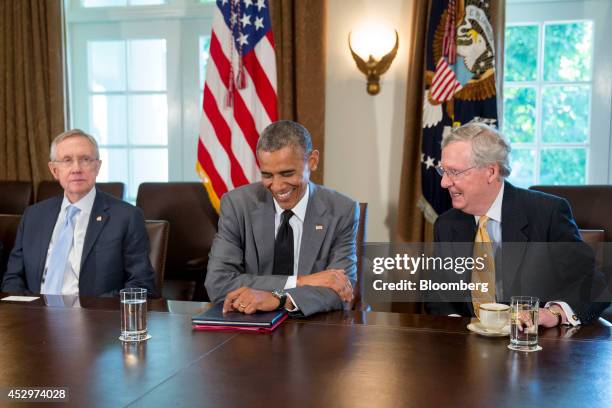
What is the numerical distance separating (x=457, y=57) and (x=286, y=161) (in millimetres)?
1906

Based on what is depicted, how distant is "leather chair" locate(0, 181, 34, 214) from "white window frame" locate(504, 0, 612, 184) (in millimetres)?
3415

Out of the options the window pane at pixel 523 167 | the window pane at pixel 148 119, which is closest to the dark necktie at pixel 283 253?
the window pane at pixel 523 167

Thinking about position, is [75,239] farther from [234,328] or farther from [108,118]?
[108,118]

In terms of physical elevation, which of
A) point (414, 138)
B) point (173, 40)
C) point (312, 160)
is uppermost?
point (173, 40)

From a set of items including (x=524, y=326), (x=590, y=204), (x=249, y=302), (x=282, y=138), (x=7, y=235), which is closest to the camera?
(x=524, y=326)

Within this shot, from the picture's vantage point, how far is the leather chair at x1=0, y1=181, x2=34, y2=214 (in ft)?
14.9

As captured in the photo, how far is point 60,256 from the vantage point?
2.69 metres

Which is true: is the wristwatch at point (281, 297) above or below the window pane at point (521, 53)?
below

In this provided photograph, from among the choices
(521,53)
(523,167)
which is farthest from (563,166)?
(521,53)

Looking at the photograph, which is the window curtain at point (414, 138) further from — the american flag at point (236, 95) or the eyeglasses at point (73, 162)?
the eyeglasses at point (73, 162)

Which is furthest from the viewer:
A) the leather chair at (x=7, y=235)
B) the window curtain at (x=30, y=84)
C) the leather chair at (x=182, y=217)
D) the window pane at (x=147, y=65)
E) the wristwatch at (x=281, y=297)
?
the window pane at (x=147, y=65)

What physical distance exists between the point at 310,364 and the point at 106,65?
4071 mm

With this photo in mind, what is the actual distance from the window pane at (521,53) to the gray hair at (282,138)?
2376 mm

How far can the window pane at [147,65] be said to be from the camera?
192 inches
